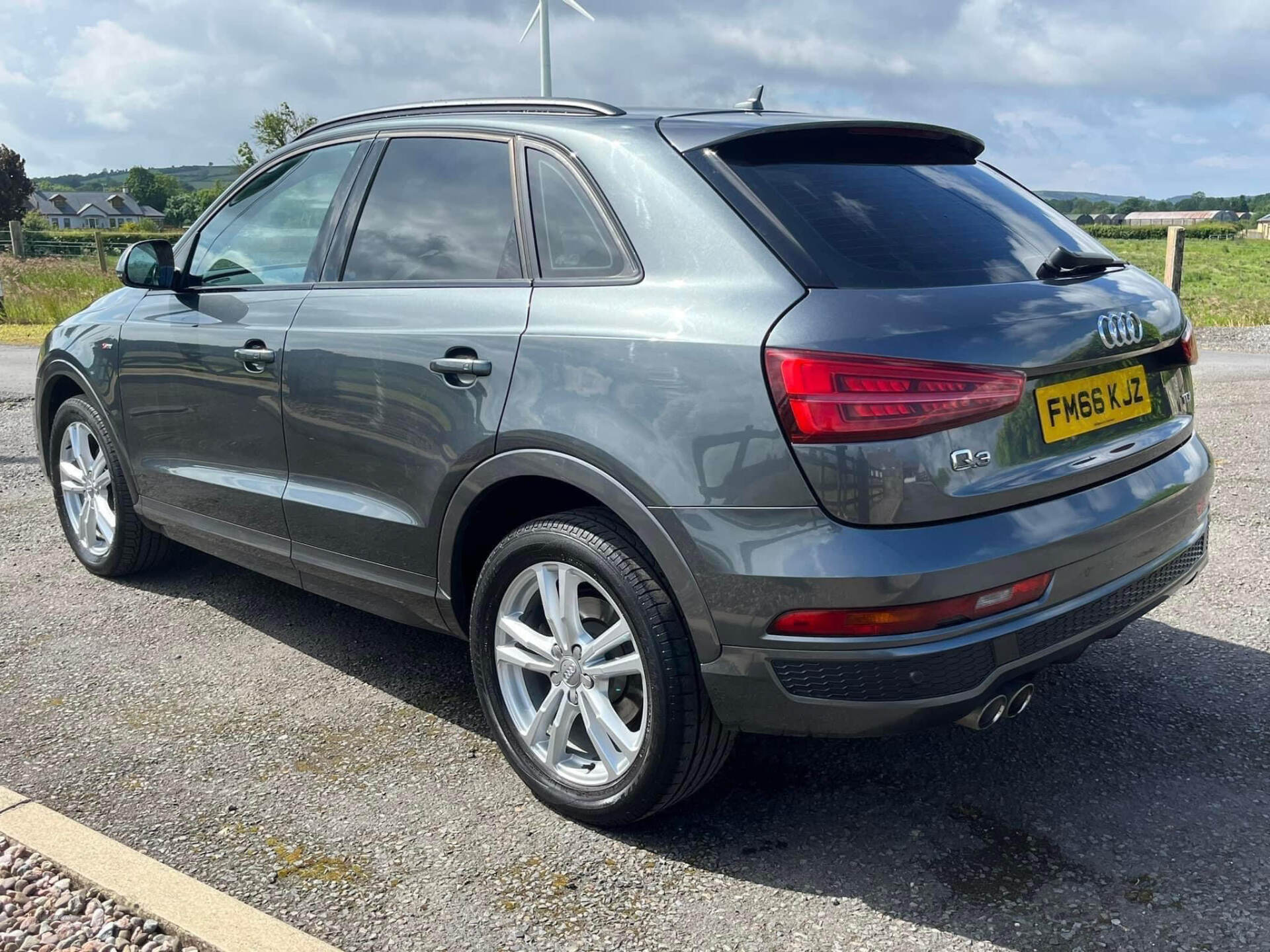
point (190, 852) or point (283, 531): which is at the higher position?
point (283, 531)

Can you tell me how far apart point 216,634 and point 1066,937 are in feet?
10.8

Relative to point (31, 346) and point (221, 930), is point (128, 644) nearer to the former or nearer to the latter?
point (221, 930)

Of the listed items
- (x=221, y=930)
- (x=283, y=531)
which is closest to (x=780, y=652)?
(x=221, y=930)

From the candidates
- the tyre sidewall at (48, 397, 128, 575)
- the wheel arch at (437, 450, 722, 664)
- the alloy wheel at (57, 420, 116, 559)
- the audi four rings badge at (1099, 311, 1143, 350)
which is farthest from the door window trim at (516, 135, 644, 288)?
the alloy wheel at (57, 420, 116, 559)

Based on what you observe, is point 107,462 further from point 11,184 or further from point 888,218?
point 11,184

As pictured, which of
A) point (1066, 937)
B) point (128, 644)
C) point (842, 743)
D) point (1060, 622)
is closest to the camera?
point (1066, 937)

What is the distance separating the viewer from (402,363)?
10.7 ft

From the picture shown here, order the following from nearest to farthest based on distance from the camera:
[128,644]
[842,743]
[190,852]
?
[190,852]
[842,743]
[128,644]

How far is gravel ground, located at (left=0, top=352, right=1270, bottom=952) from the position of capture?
261 centimetres

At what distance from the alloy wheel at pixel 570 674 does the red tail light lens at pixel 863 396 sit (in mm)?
727

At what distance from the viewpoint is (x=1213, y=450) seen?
22.9 feet

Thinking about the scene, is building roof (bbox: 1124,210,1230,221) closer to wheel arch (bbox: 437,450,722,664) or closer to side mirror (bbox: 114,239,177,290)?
side mirror (bbox: 114,239,177,290)

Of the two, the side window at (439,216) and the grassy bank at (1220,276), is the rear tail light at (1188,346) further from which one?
the side window at (439,216)

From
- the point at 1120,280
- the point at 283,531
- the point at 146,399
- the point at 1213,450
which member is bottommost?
the point at 1213,450
